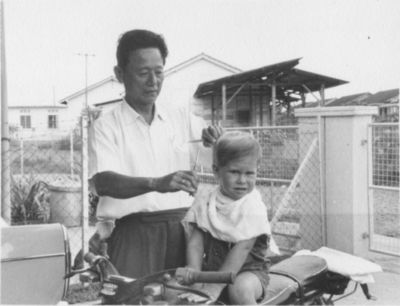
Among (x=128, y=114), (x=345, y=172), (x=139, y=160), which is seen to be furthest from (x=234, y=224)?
(x=345, y=172)

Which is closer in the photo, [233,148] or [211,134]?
[233,148]

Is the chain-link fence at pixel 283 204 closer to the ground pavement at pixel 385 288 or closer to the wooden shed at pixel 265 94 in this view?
the ground pavement at pixel 385 288

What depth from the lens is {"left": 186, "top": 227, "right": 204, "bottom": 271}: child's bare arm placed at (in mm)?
1664

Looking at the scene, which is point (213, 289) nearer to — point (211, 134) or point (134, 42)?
point (211, 134)

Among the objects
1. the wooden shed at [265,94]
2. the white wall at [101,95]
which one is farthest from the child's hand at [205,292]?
the wooden shed at [265,94]

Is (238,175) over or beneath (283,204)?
over

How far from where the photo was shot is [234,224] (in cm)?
163

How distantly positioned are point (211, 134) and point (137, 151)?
0.77ft

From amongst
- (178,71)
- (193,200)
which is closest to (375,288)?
(178,71)

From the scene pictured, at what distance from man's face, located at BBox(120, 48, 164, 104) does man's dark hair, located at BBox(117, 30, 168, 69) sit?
1 cm

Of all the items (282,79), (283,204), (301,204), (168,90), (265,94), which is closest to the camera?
(168,90)

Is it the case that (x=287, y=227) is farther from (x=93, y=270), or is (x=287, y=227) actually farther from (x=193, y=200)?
(x=93, y=270)

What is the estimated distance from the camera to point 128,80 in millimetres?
1733

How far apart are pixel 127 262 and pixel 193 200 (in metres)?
0.28
